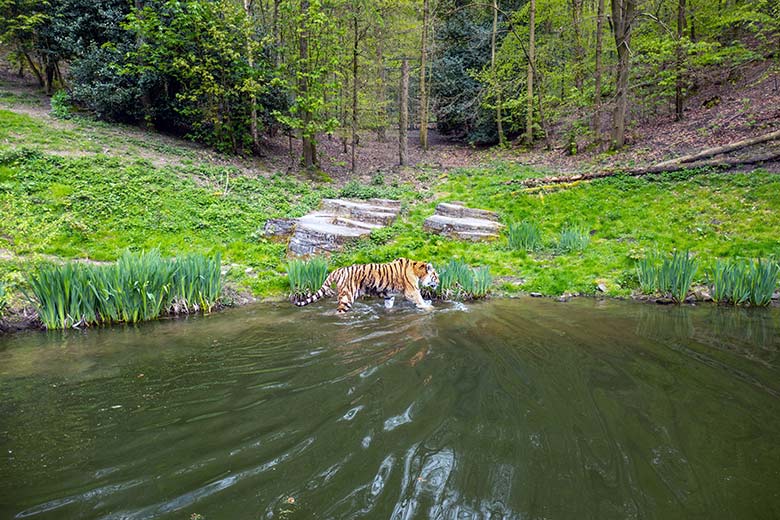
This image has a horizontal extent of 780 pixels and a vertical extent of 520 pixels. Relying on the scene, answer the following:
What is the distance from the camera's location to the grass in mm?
8555

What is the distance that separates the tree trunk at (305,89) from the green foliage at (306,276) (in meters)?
9.81

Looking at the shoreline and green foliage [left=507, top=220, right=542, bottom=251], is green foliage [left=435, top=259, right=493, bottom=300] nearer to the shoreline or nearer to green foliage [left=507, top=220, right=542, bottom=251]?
the shoreline

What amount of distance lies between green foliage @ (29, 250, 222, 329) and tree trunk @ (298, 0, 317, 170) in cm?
1064

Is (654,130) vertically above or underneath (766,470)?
above

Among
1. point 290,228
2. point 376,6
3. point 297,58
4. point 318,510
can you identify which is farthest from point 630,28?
point 318,510

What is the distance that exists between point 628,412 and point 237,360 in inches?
156

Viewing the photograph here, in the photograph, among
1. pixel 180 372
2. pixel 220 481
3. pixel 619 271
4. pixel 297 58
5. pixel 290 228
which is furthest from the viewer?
pixel 297 58

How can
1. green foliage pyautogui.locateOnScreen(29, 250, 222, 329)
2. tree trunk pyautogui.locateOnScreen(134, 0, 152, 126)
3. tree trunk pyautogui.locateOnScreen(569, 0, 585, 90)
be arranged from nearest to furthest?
green foliage pyautogui.locateOnScreen(29, 250, 222, 329) → tree trunk pyautogui.locateOnScreen(134, 0, 152, 126) → tree trunk pyautogui.locateOnScreen(569, 0, 585, 90)

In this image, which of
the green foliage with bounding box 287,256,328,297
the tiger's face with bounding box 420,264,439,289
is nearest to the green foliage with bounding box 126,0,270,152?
the green foliage with bounding box 287,256,328,297

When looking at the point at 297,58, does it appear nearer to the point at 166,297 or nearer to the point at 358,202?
the point at 358,202

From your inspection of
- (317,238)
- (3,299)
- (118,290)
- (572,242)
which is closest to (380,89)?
(317,238)

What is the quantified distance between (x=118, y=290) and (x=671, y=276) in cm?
899

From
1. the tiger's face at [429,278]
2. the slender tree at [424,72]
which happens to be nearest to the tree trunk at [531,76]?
the slender tree at [424,72]

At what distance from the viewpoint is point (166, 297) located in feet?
21.9
